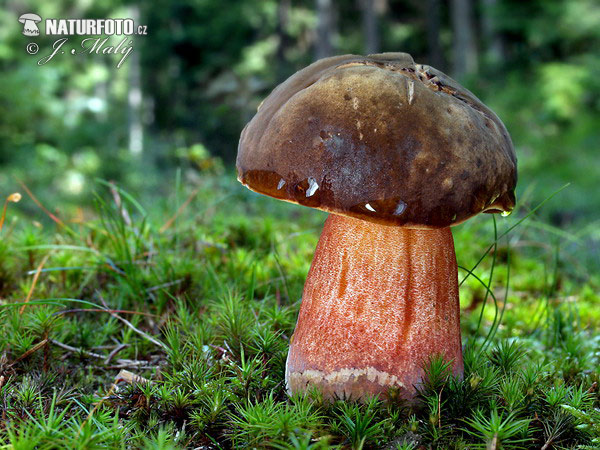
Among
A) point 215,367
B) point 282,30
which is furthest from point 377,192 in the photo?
point 282,30

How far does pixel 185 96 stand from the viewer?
17.6 meters

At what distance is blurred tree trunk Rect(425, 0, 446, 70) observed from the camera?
16297 mm

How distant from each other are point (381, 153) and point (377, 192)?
0.12m

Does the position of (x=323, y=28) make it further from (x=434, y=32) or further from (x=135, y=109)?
(x=135, y=109)

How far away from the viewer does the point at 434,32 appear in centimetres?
1634

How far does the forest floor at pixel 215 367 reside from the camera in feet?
4.90

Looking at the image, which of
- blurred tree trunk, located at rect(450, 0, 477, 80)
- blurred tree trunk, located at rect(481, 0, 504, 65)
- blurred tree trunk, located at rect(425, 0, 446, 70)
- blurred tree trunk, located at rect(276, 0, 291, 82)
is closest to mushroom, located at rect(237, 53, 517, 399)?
blurred tree trunk, located at rect(481, 0, 504, 65)

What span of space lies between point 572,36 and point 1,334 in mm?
9221

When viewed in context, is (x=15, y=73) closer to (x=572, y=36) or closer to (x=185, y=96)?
(x=572, y=36)

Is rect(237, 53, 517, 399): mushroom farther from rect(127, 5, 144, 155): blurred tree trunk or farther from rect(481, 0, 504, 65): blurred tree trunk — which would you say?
rect(127, 5, 144, 155): blurred tree trunk

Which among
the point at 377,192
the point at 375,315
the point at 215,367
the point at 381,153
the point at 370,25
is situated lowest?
the point at 215,367

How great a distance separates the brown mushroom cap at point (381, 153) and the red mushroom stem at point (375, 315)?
0.91 feet

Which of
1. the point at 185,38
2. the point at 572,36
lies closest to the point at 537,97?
the point at 572,36

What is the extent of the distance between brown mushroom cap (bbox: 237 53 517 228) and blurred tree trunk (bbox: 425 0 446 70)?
15.9 m
